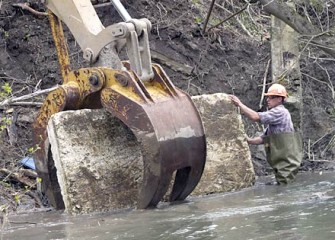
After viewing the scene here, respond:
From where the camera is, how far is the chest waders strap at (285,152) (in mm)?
9156

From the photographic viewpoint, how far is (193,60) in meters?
11.8

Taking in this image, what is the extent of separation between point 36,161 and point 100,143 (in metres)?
0.74

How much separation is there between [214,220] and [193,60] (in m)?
5.65

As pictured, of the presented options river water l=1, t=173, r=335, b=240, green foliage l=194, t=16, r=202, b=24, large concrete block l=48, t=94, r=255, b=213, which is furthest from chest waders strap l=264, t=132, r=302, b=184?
green foliage l=194, t=16, r=202, b=24

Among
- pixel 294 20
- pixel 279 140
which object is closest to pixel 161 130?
pixel 279 140

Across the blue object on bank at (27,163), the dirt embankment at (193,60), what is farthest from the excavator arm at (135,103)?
the dirt embankment at (193,60)

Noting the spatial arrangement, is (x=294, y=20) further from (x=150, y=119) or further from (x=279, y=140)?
(x=150, y=119)

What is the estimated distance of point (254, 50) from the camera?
40.6ft

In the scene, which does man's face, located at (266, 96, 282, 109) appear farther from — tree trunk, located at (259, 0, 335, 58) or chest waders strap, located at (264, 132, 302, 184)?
tree trunk, located at (259, 0, 335, 58)

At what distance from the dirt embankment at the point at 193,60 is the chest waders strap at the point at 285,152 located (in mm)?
951

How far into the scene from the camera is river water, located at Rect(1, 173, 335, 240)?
5.71m

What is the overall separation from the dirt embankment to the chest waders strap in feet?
3.12

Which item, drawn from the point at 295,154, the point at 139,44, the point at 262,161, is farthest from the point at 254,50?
the point at 139,44

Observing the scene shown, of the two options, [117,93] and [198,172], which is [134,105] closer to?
[117,93]
